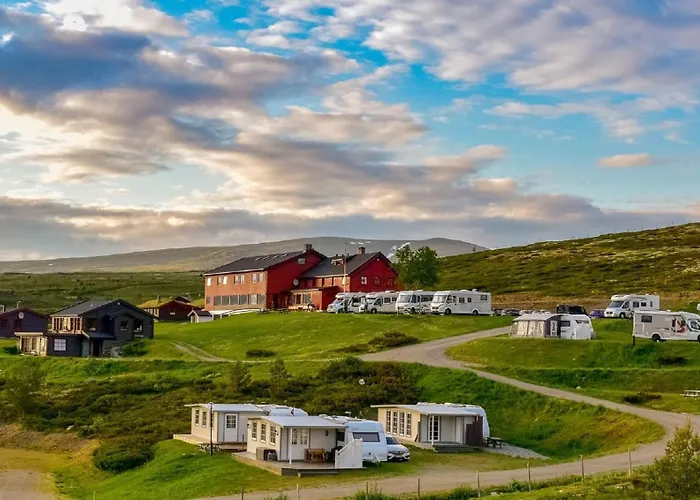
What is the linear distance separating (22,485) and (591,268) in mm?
113306

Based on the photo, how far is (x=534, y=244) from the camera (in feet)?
631

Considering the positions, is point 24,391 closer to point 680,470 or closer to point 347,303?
point 347,303

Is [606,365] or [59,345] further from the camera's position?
[59,345]

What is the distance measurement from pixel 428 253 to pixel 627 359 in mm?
47855

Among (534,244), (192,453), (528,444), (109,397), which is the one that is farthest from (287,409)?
(534,244)

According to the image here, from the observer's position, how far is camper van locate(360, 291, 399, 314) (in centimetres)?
10006

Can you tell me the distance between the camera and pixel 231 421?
5169 centimetres

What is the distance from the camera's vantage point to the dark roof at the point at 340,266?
112750 millimetres

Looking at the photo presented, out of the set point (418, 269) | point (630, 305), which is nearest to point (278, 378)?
point (630, 305)

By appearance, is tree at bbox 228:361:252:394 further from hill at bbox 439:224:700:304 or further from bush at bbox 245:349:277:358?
hill at bbox 439:224:700:304

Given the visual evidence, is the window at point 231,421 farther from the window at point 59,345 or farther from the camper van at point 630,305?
the window at point 59,345

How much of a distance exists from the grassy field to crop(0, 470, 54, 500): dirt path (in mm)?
30877

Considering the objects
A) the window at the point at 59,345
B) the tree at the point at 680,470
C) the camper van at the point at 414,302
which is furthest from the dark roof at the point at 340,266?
the tree at the point at 680,470

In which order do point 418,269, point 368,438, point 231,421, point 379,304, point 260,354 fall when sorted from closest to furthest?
point 368,438 < point 231,421 < point 260,354 < point 379,304 < point 418,269
